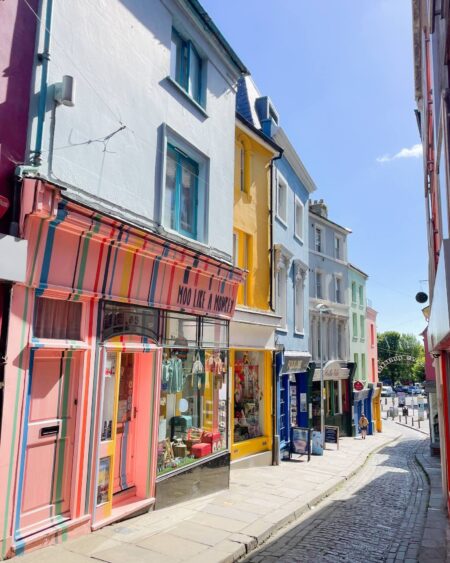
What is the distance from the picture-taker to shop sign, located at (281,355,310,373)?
15413 mm

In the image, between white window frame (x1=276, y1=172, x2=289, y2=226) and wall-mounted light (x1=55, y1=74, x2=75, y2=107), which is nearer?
wall-mounted light (x1=55, y1=74, x2=75, y2=107)

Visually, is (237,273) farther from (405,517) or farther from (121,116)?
(405,517)

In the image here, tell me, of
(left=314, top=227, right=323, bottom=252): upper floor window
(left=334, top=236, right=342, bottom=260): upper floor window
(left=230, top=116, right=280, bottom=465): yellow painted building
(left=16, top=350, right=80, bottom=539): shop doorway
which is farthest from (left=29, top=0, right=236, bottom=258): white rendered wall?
(left=334, top=236, right=342, bottom=260): upper floor window

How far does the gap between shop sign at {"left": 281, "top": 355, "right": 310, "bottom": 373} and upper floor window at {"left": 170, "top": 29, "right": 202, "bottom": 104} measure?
896 cm

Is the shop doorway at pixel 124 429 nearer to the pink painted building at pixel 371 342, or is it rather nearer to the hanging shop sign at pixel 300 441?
the hanging shop sign at pixel 300 441

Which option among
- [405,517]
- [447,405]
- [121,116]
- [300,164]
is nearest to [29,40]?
[121,116]

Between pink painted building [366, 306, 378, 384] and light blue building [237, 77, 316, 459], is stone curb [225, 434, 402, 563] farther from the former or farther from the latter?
pink painted building [366, 306, 378, 384]

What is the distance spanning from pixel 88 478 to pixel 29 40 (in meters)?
5.59

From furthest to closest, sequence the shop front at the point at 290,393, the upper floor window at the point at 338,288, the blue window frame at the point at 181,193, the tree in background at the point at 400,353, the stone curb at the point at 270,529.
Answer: the tree in background at the point at 400,353, the upper floor window at the point at 338,288, the shop front at the point at 290,393, the blue window frame at the point at 181,193, the stone curb at the point at 270,529

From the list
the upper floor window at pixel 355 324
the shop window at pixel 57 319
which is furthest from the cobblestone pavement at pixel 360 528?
the upper floor window at pixel 355 324

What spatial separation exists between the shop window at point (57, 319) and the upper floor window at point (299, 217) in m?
13.1

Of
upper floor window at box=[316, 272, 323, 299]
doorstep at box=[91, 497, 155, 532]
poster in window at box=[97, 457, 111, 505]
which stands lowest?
doorstep at box=[91, 497, 155, 532]

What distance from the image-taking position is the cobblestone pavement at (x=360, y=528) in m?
6.29

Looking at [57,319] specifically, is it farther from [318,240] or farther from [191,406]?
[318,240]
